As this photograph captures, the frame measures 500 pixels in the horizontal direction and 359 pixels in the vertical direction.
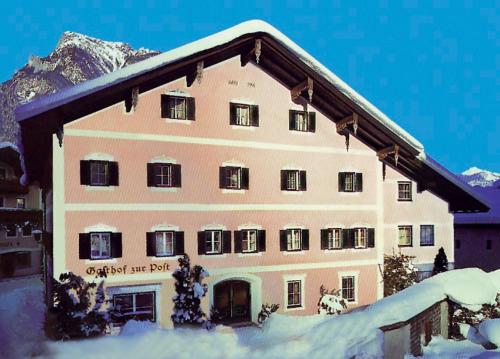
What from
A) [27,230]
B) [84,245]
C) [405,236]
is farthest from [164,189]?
[27,230]

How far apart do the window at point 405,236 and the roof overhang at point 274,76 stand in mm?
2097

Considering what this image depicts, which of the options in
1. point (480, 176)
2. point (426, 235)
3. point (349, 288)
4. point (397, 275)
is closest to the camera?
point (349, 288)

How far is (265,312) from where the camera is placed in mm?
16328

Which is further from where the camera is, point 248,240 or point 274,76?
point 274,76

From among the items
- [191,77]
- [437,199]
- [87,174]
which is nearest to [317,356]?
[87,174]

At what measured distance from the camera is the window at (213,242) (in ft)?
51.6

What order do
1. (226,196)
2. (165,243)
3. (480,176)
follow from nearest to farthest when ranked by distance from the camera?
(165,243), (226,196), (480,176)

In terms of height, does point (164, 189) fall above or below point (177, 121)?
below

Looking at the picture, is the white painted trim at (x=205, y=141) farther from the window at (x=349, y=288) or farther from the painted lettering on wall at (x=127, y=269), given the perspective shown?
the window at (x=349, y=288)

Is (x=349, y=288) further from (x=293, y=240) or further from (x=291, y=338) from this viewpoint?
(x=291, y=338)

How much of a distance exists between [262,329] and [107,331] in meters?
5.10

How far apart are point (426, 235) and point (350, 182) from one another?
5261 millimetres

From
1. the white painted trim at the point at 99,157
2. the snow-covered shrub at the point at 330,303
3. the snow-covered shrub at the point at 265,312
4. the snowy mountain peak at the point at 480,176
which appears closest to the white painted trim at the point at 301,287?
the snow-covered shrub at the point at 265,312

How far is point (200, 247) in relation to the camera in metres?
15.6
